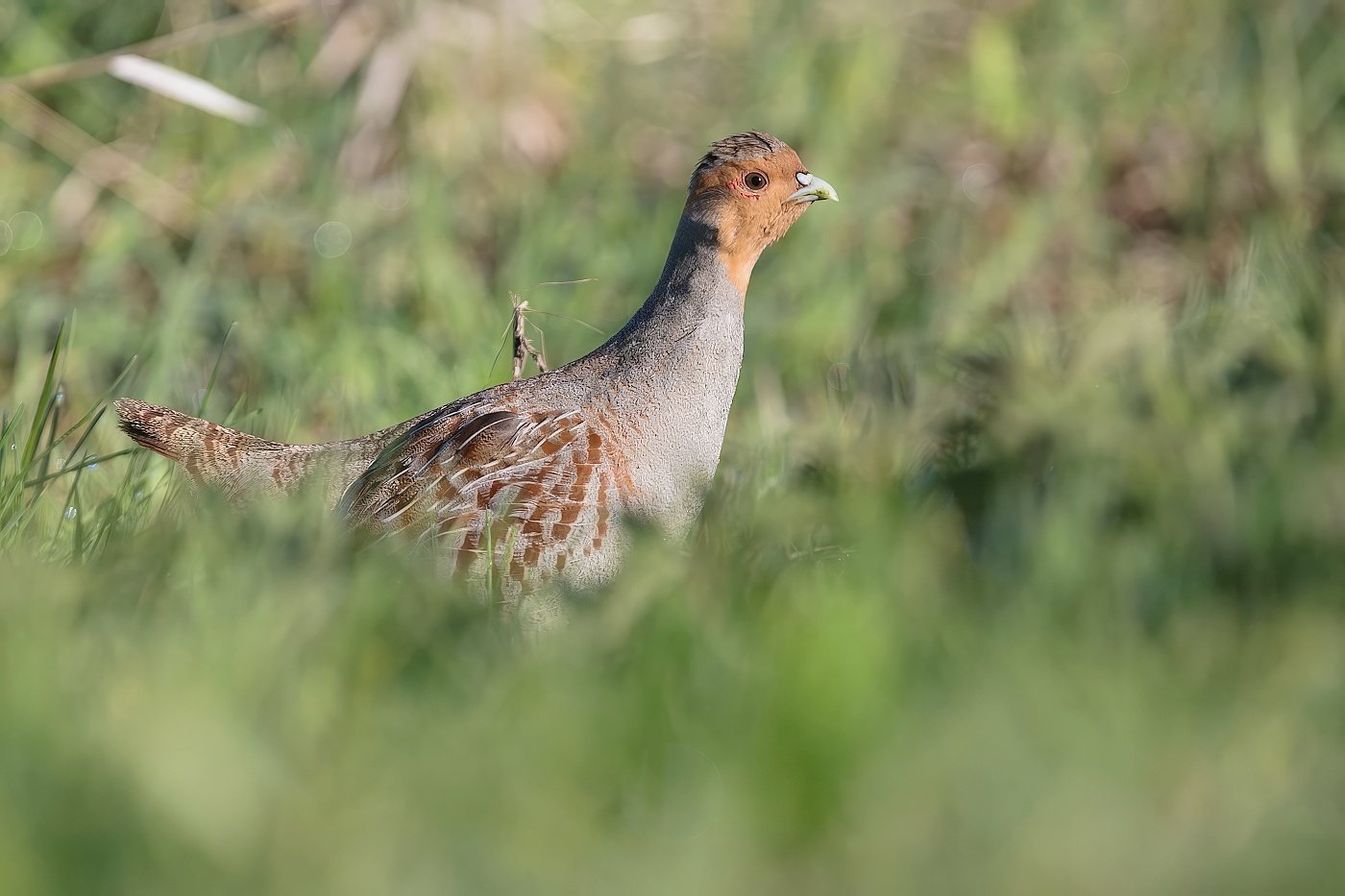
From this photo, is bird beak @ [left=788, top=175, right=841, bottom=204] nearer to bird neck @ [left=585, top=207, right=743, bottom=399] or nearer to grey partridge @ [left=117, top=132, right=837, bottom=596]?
grey partridge @ [left=117, top=132, right=837, bottom=596]

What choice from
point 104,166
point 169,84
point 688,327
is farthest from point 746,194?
point 104,166

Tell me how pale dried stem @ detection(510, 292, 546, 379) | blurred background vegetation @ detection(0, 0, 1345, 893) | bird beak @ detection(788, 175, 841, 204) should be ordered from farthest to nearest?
1. pale dried stem @ detection(510, 292, 546, 379)
2. bird beak @ detection(788, 175, 841, 204)
3. blurred background vegetation @ detection(0, 0, 1345, 893)

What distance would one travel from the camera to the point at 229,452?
3627 millimetres

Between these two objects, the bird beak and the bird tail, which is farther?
the bird tail

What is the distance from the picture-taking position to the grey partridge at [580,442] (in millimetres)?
3010

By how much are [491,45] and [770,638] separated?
15.8 ft

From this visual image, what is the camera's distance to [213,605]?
2.05m

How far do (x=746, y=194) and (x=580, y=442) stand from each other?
731mm

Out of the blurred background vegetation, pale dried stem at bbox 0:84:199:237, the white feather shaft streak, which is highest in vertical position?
pale dried stem at bbox 0:84:199:237

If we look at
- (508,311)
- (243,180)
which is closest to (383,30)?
(243,180)

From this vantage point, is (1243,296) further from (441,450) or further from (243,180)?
(243,180)

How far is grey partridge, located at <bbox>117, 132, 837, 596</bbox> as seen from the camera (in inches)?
118

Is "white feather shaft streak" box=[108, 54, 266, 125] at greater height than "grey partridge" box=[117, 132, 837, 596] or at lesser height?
greater

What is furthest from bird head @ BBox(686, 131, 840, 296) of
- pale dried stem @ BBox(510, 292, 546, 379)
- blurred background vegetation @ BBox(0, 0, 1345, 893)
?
pale dried stem @ BBox(510, 292, 546, 379)
